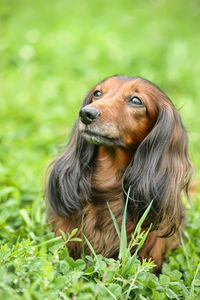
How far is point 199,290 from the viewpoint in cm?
273

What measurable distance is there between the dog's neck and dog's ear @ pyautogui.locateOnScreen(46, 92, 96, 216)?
0.24 feet

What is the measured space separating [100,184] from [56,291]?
3.38ft

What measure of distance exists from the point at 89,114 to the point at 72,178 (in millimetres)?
547

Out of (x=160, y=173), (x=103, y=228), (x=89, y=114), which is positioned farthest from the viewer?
(x=103, y=228)

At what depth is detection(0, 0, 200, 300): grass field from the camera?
7.80 feet

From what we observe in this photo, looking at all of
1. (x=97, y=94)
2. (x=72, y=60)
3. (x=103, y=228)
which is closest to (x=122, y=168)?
(x=103, y=228)

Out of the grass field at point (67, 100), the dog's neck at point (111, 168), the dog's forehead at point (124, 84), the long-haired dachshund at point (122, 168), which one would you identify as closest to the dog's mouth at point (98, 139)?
the long-haired dachshund at point (122, 168)

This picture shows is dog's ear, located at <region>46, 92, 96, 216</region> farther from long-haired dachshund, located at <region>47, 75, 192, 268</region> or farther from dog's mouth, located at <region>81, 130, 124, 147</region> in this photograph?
dog's mouth, located at <region>81, 130, 124, 147</region>

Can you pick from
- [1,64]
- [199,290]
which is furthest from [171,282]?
[1,64]

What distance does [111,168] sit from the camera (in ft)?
10.1

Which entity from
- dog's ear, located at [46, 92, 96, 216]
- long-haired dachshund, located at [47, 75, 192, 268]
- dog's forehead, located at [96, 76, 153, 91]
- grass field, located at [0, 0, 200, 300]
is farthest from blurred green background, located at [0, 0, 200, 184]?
dog's forehead, located at [96, 76, 153, 91]

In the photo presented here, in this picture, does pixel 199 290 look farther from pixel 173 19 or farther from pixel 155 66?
pixel 173 19

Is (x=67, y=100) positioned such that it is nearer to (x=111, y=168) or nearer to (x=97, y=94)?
(x=97, y=94)

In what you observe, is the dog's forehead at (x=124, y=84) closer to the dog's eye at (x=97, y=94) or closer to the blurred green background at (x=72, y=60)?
the dog's eye at (x=97, y=94)
